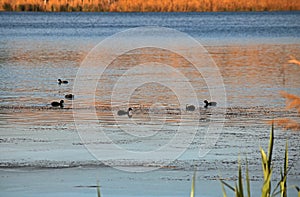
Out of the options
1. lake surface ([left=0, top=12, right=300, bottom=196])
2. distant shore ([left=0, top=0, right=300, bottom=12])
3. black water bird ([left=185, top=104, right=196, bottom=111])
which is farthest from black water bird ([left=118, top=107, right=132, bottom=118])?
distant shore ([left=0, top=0, right=300, bottom=12])

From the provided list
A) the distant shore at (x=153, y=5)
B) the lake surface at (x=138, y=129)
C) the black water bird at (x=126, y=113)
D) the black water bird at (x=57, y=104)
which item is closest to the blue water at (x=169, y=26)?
the distant shore at (x=153, y=5)

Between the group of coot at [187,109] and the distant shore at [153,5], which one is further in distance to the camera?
the distant shore at [153,5]

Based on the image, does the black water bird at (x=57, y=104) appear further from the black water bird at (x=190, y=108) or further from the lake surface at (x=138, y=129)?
the black water bird at (x=190, y=108)

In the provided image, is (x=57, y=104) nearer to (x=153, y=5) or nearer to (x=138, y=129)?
(x=138, y=129)

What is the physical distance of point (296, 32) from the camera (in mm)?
47906

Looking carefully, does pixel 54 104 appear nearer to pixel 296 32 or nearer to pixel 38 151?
pixel 38 151

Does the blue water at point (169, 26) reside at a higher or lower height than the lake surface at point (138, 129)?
higher

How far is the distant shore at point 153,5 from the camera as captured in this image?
80938 mm

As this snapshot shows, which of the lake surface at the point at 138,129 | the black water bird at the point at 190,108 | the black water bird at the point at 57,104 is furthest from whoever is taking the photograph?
the black water bird at the point at 57,104

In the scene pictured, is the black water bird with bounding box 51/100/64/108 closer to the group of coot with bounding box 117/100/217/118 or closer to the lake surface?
the lake surface

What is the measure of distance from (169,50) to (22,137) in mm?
20259

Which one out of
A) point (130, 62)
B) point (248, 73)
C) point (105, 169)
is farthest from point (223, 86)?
point (105, 169)

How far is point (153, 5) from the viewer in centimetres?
8138

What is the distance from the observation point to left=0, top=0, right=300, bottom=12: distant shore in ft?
266
